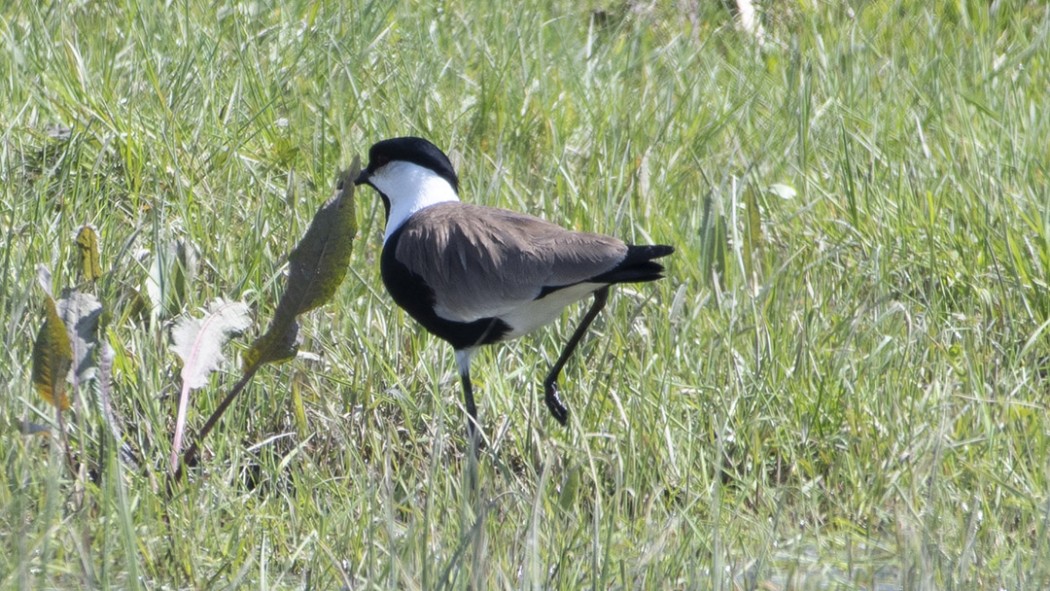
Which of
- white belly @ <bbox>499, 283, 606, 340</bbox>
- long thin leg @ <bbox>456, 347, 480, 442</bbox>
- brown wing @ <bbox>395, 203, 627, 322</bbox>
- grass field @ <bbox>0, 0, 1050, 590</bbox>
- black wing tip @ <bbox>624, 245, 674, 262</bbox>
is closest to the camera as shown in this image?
grass field @ <bbox>0, 0, 1050, 590</bbox>

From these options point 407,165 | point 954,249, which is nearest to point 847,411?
point 954,249

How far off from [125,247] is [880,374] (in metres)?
1.96

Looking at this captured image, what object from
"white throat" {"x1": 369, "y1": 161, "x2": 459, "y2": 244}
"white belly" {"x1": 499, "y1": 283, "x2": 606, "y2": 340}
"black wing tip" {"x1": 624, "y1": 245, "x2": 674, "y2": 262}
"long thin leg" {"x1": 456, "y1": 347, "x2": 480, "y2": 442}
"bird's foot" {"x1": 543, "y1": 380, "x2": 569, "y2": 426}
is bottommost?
"bird's foot" {"x1": 543, "y1": 380, "x2": 569, "y2": 426}

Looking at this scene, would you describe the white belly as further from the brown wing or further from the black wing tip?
the black wing tip

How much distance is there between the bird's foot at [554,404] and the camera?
3.57m

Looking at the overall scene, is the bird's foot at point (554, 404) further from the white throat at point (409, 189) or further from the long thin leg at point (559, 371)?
the white throat at point (409, 189)

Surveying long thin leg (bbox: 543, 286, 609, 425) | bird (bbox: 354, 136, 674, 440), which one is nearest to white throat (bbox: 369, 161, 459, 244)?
bird (bbox: 354, 136, 674, 440)

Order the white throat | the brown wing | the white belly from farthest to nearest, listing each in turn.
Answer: the white throat → the white belly → the brown wing

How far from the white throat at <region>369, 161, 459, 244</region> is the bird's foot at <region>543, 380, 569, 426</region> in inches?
23.6

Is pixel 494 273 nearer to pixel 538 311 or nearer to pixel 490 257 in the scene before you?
pixel 490 257

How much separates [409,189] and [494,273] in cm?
56

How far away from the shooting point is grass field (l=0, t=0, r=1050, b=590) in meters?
2.88

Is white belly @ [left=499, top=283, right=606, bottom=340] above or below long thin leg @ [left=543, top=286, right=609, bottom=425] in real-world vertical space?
above

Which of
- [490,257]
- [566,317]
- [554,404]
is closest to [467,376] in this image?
[554,404]
